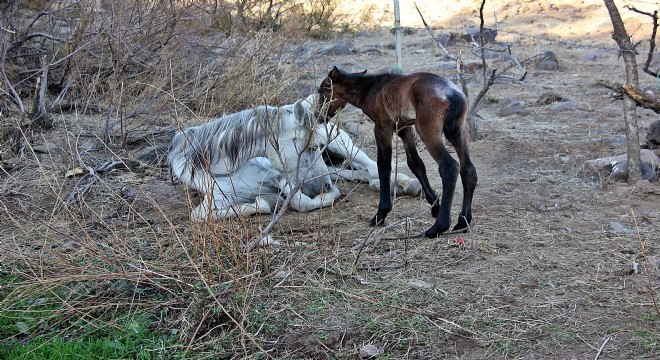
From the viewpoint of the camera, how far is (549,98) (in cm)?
955

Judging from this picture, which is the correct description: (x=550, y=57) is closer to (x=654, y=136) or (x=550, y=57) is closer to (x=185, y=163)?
(x=654, y=136)

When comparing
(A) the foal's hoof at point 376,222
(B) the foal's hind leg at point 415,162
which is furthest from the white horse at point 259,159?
(A) the foal's hoof at point 376,222

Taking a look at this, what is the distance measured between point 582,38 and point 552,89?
14.5 ft

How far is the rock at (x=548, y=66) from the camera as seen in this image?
1186 cm

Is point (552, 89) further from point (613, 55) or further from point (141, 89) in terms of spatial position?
point (141, 89)

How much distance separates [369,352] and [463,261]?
127cm

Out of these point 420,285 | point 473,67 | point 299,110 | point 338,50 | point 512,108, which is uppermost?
point 299,110

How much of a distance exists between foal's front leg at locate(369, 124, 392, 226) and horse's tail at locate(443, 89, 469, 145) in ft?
1.81

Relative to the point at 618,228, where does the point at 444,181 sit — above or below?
above

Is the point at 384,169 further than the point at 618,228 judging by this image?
Yes

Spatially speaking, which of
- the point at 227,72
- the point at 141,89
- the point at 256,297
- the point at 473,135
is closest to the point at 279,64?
the point at 227,72

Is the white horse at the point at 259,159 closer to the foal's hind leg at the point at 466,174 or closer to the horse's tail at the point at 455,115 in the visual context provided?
the foal's hind leg at the point at 466,174

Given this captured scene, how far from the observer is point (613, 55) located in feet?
41.4

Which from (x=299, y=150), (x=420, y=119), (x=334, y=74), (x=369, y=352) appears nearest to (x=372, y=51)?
(x=299, y=150)
